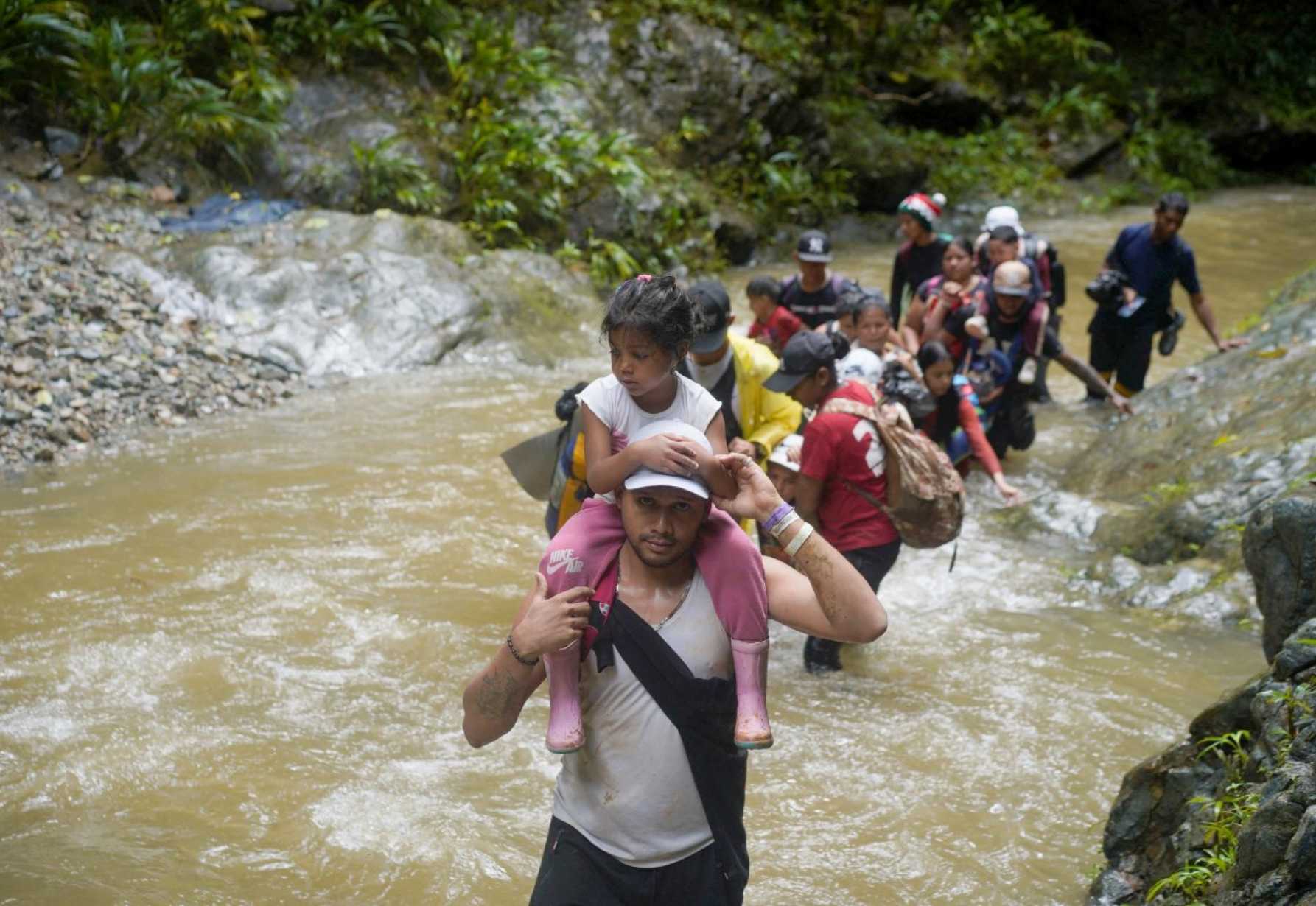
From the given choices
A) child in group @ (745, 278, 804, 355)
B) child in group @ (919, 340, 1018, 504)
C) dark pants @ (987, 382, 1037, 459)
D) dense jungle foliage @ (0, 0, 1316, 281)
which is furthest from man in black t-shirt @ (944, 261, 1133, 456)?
dense jungle foliage @ (0, 0, 1316, 281)

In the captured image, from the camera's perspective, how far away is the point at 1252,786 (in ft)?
11.6

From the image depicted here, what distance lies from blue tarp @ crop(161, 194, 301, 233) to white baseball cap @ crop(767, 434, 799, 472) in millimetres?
8129

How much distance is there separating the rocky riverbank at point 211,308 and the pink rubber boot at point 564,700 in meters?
6.90

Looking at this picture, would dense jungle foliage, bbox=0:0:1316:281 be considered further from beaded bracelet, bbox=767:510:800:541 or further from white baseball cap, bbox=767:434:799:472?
beaded bracelet, bbox=767:510:800:541

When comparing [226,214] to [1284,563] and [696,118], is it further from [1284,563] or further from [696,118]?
[1284,563]

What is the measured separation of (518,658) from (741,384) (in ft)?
9.46

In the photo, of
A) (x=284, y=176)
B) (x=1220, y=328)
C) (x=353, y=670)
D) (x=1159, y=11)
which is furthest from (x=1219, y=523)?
(x=1159, y=11)

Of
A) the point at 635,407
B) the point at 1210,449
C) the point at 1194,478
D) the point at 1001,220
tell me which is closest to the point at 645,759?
the point at 635,407

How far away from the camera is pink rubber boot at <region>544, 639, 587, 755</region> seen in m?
2.72

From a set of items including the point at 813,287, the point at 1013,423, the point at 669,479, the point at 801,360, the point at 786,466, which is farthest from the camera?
the point at 1013,423

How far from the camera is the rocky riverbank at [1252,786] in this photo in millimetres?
2980

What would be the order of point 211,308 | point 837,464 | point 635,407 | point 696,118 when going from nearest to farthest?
point 635,407 → point 837,464 → point 211,308 → point 696,118

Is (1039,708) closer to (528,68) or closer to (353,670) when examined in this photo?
(353,670)

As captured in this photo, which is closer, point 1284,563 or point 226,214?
point 1284,563
